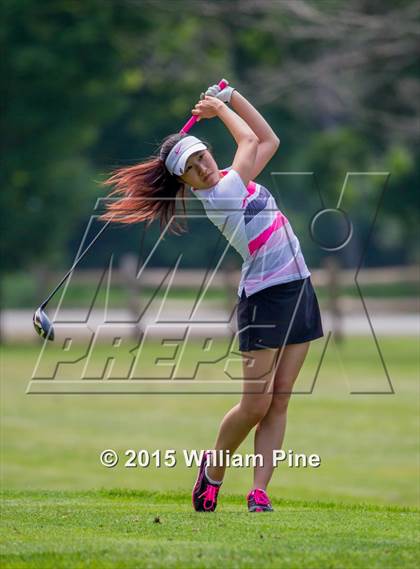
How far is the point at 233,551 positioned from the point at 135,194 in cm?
219

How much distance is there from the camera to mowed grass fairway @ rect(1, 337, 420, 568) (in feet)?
18.8

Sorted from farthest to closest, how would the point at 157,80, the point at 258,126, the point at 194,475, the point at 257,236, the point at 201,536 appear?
the point at 157,80 → the point at 194,475 → the point at 258,126 → the point at 257,236 → the point at 201,536

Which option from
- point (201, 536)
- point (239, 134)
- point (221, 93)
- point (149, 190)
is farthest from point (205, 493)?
point (221, 93)

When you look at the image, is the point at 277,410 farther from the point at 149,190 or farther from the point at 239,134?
the point at 239,134

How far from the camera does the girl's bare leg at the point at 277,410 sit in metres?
6.95

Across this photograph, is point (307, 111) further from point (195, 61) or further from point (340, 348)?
point (340, 348)

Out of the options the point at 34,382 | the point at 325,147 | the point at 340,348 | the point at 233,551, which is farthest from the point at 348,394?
the point at 233,551

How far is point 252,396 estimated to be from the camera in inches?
271

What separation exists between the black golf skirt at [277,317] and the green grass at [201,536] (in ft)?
2.91

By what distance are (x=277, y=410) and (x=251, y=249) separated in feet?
2.77

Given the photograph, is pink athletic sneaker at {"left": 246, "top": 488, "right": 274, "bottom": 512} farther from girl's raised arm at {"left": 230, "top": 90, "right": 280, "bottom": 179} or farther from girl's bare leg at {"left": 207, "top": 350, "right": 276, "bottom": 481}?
girl's raised arm at {"left": 230, "top": 90, "right": 280, "bottom": 179}

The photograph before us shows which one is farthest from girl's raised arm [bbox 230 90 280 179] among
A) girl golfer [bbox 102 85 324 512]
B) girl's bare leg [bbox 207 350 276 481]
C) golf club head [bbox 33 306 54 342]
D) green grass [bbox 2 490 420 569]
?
green grass [bbox 2 490 420 569]

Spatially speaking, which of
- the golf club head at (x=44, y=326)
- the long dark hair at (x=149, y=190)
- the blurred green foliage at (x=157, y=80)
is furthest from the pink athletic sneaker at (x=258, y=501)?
the blurred green foliage at (x=157, y=80)

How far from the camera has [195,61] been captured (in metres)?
30.7
